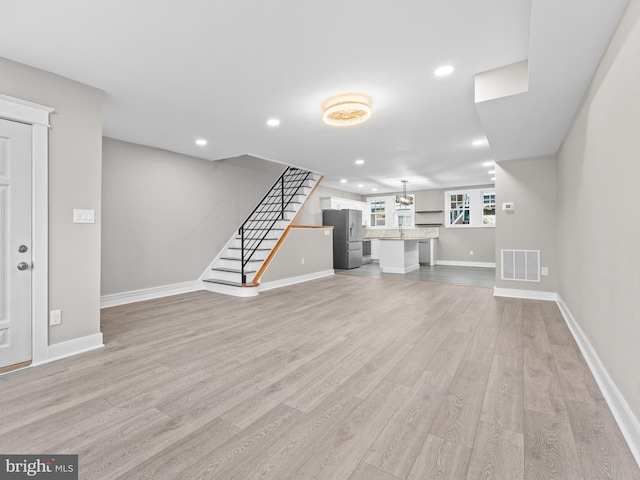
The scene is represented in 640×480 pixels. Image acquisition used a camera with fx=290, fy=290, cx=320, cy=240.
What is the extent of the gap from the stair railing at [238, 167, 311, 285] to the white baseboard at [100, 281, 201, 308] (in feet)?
3.96

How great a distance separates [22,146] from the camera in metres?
2.43

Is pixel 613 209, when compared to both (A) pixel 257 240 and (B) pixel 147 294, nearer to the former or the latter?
(A) pixel 257 240

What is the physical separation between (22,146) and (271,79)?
2.20 meters

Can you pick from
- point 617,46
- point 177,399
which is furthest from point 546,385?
point 177,399

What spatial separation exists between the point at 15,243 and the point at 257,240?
13.1 feet

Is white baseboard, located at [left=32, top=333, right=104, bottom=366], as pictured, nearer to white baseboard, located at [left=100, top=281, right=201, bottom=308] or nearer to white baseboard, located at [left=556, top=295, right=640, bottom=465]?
white baseboard, located at [left=100, top=281, right=201, bottom=308]

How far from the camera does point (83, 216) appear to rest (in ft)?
9.12

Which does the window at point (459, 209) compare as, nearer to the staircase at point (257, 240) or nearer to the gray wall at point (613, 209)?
the staircase at point (257, 240)

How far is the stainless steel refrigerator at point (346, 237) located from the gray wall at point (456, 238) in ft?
8.65

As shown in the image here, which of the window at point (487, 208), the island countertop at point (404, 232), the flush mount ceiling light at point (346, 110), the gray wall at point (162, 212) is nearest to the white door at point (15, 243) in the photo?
the gray wall at point (162, 212)

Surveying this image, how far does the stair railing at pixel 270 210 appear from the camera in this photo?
20.5 ft

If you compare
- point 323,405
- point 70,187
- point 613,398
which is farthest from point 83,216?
point 613,398

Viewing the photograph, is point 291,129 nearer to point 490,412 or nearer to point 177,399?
point 177,399

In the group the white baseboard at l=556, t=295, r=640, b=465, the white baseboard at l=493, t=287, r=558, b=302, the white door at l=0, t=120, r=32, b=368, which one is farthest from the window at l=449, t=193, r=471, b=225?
the white door at l=0, t=120, r=32, b=368
